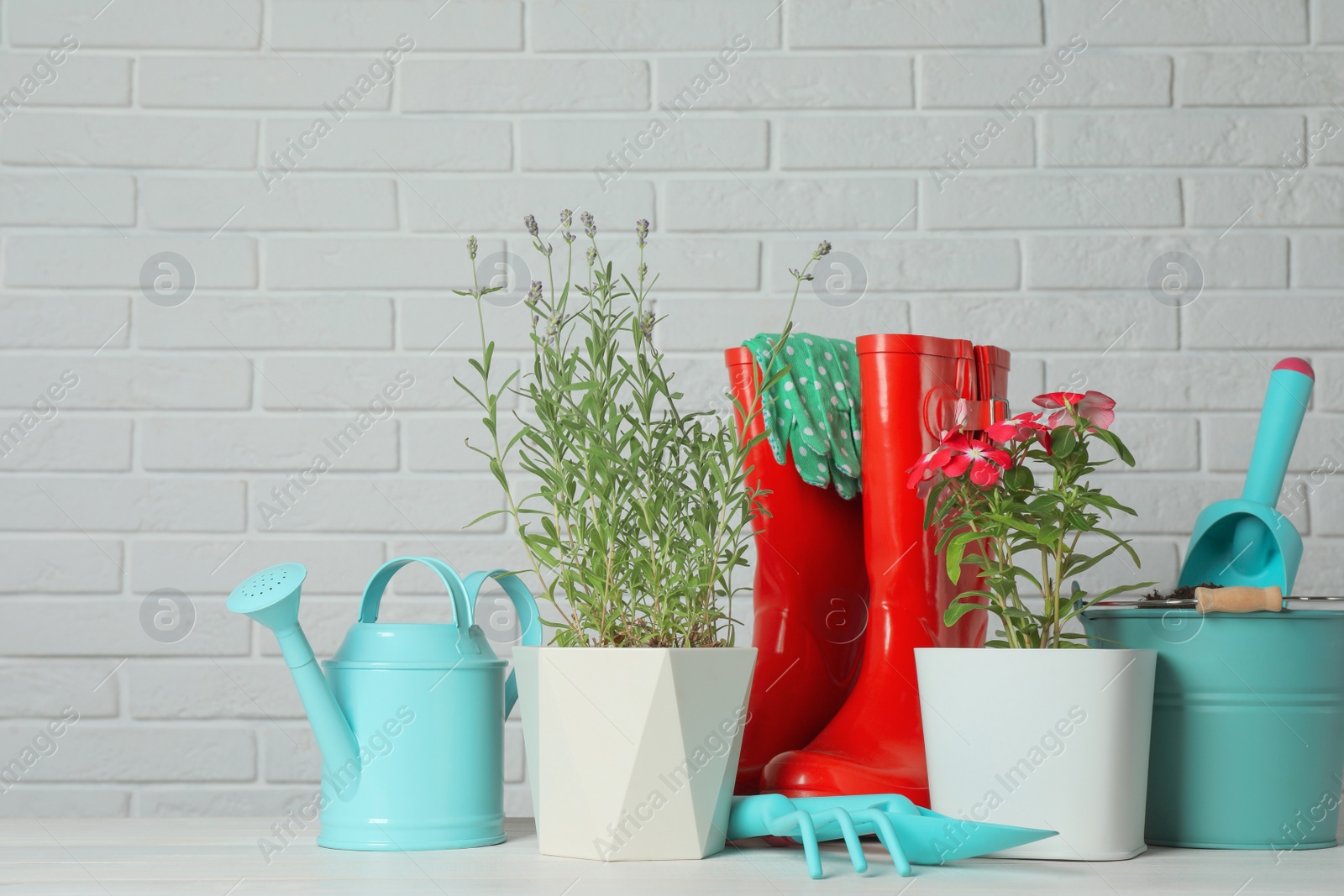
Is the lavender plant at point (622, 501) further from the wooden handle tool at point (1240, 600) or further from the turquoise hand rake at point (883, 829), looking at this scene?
the wooden handle tool at point (1240, 600)

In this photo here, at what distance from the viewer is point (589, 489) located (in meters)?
0.77

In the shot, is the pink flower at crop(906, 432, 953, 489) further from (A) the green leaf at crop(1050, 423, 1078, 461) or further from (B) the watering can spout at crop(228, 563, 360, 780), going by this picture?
(B) the watering can spout at crop(228, 563, 360, 780)

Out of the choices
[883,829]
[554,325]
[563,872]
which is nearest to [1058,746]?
[883,829]

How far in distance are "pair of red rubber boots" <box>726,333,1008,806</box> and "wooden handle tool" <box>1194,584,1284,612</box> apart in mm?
176

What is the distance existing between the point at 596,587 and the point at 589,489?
7 centimetres

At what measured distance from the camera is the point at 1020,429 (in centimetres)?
78

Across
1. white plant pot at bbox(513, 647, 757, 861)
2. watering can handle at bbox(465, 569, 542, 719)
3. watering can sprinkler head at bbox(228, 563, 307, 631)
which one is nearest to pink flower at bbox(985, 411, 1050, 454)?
white plant pot at bbox(513, 647, 757, 861)

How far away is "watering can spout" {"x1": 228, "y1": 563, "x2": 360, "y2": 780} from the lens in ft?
2.55

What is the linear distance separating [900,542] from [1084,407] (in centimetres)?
20

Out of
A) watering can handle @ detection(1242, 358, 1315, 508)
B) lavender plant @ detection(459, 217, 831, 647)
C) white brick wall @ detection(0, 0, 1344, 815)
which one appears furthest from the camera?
white brick wall @ detection(0, 0, 1344, 815)

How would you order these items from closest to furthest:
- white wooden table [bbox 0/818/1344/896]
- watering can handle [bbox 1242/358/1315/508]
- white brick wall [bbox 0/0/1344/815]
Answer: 1. white wooden table [bbox 0/818/1344/896]
2. watering can handle [bbox 1242/358/1315/508]
3. white brick wall [bbox 0/0/1344/815]

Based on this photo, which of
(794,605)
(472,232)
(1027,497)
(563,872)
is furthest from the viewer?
(472,232)

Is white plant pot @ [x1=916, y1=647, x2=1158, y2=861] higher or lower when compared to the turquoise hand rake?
higher

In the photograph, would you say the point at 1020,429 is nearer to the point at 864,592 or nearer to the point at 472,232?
the point at 864,592
